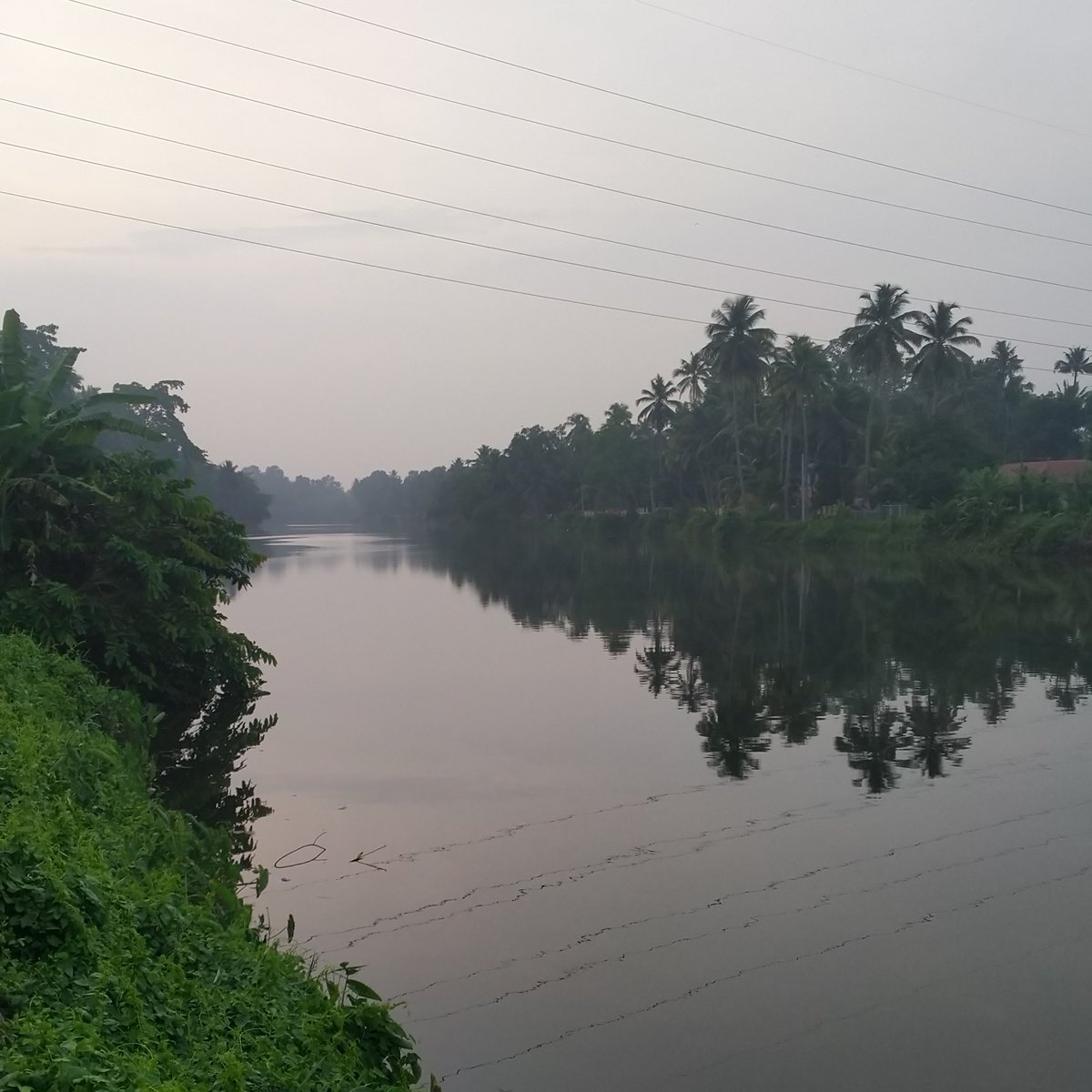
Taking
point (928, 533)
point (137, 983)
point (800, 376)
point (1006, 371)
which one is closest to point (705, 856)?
point (137, 983)

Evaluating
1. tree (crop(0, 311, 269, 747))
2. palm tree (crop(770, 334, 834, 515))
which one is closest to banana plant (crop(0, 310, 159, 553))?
tree (crop(0, 311, 269, 747))

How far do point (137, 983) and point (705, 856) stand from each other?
583 centimetres

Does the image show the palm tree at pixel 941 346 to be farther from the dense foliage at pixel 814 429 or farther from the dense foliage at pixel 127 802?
the dense foliage at pixel 127 802

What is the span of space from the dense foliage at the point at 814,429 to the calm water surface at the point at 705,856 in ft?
137

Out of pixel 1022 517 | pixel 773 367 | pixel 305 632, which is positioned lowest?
pixel 305 632

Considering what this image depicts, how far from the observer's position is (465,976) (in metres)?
7.59

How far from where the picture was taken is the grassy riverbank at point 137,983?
4418 mm

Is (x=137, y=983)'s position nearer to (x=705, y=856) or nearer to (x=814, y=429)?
(x=705, y=856)

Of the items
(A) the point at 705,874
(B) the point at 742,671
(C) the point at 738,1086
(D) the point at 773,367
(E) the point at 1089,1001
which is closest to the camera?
(C) the point at 738,1086

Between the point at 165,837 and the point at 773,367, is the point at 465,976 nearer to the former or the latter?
the point at 165,837

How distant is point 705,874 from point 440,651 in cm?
1513

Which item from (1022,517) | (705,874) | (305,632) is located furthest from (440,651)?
(1022,517)

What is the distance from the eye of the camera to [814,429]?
234 feet

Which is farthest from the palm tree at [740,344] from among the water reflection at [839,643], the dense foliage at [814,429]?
the water reflection at [839,643]
